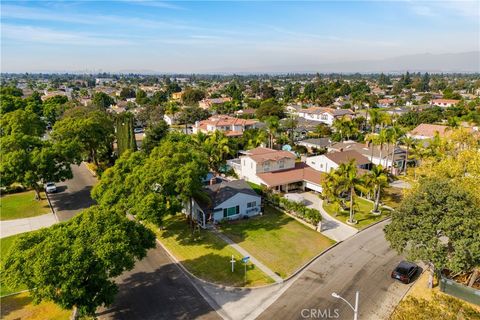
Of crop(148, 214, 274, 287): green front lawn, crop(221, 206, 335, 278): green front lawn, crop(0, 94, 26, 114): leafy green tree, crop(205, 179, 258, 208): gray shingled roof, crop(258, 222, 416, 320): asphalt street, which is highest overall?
crop(0, 94, 26, 114): leafy green tree

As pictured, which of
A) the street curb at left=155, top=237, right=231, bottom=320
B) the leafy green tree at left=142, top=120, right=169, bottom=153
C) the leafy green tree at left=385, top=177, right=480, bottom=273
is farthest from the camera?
the leafy green tree at left=142, top=120, right=169, bottom=153

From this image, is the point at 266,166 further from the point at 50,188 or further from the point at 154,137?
the point at 50,188

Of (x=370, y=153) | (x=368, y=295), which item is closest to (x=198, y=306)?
(x=368, y=295)

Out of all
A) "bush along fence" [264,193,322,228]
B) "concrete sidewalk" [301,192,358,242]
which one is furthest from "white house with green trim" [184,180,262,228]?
"concrete sidewalk" [301,192,358,242]

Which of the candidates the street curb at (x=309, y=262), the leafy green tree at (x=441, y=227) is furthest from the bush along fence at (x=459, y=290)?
the street curb at (x=309, y=262)

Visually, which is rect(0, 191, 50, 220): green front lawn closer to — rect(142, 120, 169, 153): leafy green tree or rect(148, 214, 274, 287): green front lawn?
rect(148, 214, 274, 287): green front lawn

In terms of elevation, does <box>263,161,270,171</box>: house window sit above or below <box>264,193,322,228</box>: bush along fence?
above
